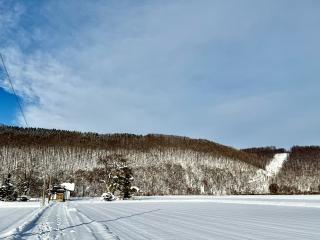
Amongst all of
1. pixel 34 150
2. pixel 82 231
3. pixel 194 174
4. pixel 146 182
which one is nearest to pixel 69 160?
pixel 34 150

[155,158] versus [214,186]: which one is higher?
[155,158]

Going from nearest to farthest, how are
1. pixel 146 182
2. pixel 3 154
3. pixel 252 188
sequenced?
pixel 146 182 → pixel 3 154 → pixel 252 188

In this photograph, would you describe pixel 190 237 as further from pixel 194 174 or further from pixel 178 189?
pixel 194 174

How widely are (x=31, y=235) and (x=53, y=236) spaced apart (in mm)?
931

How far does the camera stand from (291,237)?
14305 mm

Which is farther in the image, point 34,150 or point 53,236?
point 34,150

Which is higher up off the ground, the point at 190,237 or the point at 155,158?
the point at 155,158

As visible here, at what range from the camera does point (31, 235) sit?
15.2 meters

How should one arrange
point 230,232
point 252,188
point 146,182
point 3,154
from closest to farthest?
point 230,232
point 146,182
point 3,154
point 252,188

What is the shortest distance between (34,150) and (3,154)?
13040mm

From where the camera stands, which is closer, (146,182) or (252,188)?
(146,182)

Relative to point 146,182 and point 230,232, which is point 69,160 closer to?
point 146,182

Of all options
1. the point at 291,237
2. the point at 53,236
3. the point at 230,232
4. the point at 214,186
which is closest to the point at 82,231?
the point at 53,236

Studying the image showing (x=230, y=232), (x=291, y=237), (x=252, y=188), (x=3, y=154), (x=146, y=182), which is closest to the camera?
(x=291, y=237)
